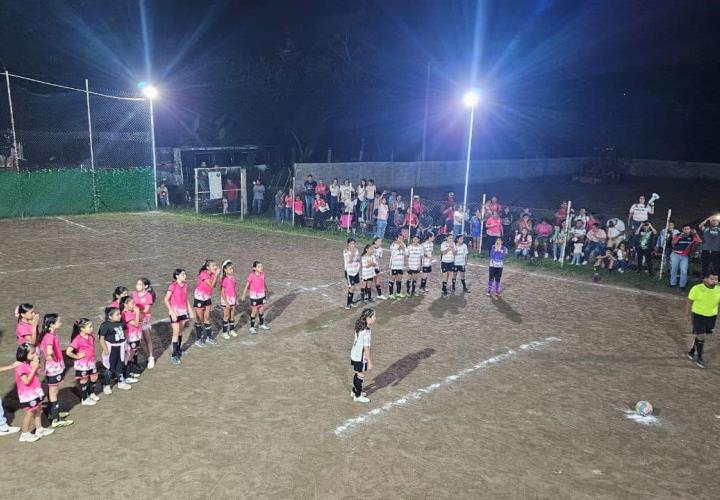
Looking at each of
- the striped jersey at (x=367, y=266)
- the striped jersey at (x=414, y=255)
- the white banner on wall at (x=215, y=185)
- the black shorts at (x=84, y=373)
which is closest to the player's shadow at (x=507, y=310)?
the striped jersey at (x=414, y=255)

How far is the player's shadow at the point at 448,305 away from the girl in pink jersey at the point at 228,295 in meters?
5.40

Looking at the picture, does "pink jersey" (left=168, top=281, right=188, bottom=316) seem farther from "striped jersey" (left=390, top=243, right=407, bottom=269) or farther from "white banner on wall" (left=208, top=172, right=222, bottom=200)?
"white banner on wall" (left=208, top=172, right=222, bottom=200)

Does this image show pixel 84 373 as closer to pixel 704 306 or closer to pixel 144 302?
pixel 144 302

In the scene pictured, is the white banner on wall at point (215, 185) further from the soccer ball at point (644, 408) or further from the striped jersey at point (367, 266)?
the soccer ball at point (644, 408)

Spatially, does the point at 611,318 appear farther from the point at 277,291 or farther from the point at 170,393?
the point at 170,393

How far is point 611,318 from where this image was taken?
51.1 ft

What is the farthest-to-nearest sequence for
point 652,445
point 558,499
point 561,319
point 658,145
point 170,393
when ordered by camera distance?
point 658,145
point 561,319
point 170,393
point 652,445
point 558,499

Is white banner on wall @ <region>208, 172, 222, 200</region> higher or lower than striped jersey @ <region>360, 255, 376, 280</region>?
higher

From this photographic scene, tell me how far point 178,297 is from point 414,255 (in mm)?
7440

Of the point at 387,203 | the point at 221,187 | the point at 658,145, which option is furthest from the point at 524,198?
the point at 658,145

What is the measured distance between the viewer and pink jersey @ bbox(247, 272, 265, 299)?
498 inches

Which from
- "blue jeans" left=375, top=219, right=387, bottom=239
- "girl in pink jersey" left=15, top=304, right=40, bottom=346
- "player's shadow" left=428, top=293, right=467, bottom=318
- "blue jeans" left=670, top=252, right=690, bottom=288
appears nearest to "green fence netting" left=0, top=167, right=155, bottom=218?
"blue jeans" left=375, top=219, right=387, bottom=239

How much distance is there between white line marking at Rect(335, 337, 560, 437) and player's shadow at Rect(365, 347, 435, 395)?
574mm

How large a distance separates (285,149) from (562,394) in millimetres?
38905
